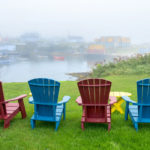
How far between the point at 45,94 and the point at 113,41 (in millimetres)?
22421

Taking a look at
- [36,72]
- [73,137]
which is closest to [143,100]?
[73,137]

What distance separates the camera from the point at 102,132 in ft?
9.37

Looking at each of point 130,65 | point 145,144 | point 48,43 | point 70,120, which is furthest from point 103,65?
point 48,43

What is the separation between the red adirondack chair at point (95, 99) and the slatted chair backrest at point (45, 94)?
38 centimetres

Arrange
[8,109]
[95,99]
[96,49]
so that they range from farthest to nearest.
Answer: [96,49] < [8,109] < [95,99]

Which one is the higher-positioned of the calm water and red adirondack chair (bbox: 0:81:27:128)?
red adirondack chair (bbox: 0:81:27:128)

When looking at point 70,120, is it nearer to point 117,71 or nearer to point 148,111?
point 148,111

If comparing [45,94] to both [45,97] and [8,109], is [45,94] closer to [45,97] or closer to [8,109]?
[45,97]

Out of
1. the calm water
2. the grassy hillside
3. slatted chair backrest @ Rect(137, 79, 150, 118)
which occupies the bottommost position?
the calm water

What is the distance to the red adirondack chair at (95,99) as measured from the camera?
279 centimetres

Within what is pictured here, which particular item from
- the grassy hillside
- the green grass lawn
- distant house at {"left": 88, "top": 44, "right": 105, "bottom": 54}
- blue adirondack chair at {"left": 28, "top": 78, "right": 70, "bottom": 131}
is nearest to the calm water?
the grassy hillside

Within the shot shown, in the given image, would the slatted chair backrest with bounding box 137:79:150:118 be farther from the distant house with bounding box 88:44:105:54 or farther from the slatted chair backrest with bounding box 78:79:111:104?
the distant house with bounding box 88:44:105:54

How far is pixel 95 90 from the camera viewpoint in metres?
2.80

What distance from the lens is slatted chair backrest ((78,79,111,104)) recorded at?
9.12ft
